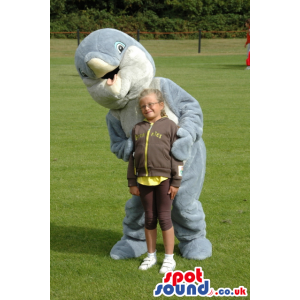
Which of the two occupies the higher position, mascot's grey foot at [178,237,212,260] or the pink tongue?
the pink tongue

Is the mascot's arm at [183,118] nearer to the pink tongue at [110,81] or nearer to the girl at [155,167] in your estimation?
the girl at [155,167]

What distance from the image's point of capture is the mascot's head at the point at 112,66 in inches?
140

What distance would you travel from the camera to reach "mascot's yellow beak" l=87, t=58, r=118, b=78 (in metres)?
3.50

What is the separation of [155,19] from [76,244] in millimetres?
31262

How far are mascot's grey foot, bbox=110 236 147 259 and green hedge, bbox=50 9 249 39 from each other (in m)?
28.4

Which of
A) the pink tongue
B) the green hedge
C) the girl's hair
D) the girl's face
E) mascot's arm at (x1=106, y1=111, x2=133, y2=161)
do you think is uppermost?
the green hedge

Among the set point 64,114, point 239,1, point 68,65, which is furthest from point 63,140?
point 239,1

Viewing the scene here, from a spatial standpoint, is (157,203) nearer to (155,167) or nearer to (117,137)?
(155,167)

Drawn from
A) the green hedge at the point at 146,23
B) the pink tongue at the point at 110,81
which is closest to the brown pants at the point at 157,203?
the pink tongue at the point at 110,81

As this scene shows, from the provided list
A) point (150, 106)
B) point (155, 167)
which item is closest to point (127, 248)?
point (155, 167)

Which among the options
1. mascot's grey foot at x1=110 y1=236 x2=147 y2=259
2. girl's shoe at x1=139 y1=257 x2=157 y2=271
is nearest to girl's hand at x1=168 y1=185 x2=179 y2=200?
girl's shoe at x1=139 y1=257 x2=157 y2=271

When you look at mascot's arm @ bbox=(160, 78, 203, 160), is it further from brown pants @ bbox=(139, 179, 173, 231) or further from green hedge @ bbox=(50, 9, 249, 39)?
green hedge @ bbox=(50, 9, 249, 39)

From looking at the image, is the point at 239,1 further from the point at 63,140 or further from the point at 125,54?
the point at 125,54

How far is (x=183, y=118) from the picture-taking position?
12.4 feet
